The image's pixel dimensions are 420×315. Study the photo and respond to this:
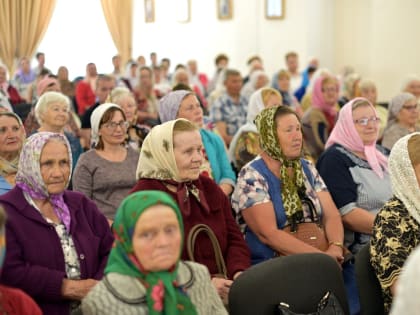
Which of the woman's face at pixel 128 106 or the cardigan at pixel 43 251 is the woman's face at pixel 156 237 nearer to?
the cardigan at pixel 43 251

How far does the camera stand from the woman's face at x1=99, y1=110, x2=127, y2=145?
13.6ft

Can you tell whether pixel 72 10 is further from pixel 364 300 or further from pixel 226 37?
pixel 364 300

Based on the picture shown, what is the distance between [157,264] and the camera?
81.0 inches

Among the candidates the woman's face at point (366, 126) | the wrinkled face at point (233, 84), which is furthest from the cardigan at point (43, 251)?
the wrinkled face at point (233, 84)

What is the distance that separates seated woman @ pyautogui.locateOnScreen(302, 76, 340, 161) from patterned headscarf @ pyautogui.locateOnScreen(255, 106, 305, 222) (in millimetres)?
2537

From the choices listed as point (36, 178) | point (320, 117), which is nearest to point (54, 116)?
point (36, 178)

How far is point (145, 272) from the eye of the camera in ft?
6.88

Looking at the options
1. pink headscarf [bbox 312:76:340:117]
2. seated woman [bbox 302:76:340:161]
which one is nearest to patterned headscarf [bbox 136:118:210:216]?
seated woman [bbox 302:76:340:161]

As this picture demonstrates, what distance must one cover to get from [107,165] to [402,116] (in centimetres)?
263

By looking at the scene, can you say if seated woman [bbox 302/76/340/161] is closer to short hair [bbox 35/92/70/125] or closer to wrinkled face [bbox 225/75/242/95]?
wrinkled face [bbox 225/75/242/95]

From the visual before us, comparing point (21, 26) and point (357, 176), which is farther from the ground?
point (21, 26)

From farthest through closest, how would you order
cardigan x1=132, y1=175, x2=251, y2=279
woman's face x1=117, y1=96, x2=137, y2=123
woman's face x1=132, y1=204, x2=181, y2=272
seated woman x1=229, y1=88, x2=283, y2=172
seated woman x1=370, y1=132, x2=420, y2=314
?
1. woman's face x1=117, y1=96, x2=137, y2=123
2. seated woman x1=229, y1=88, x2=283, y2=172
3. cardigan x1=132, y1=175, x2=251, y2=279
4. seated woman x1=370, y1=132, x2=420, y2=314
5. woman's face x1=132, y1=204, x2=181, y2=272

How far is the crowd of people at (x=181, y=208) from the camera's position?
2.10 m

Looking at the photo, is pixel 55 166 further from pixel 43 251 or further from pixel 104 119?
pixel 104 119
